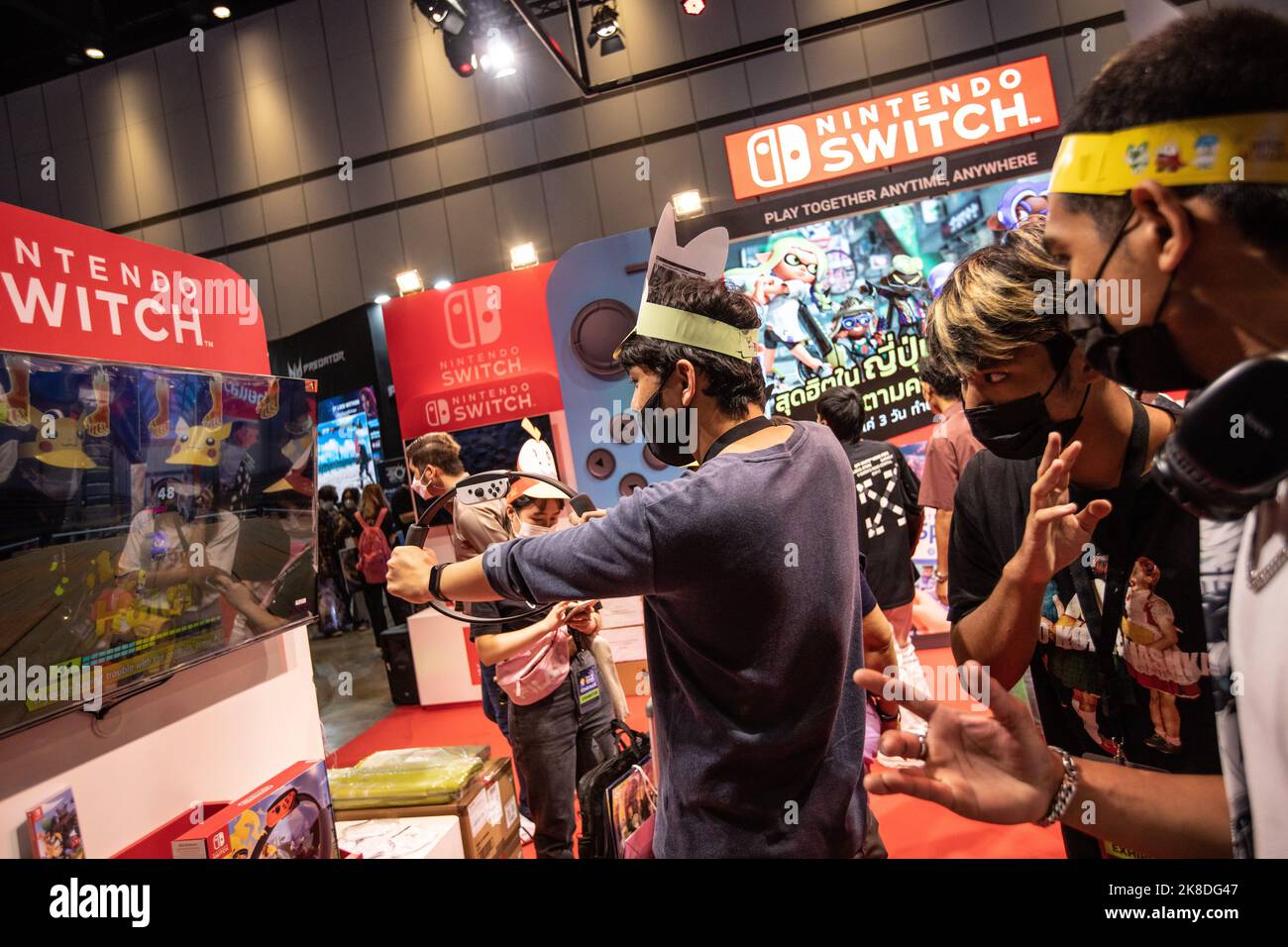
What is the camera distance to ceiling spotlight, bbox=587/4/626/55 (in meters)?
7.96

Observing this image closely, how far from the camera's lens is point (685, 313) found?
61.7 inches

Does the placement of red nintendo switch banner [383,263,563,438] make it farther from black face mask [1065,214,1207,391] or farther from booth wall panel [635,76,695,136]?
black face mask [1065,214,1207,391]

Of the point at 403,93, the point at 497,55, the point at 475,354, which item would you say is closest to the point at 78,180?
the point at 403,93

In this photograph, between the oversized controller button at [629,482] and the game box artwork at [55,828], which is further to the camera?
the oversized controller button at [629,482]

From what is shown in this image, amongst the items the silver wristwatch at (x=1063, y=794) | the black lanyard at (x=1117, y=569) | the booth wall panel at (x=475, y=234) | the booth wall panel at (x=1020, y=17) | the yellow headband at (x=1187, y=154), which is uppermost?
the booth wall panel at (x=1020, y=17)

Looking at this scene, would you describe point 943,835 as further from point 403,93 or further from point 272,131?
point 272,131

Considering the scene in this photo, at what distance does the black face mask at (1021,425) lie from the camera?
4.67 ft

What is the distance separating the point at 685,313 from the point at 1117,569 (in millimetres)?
969

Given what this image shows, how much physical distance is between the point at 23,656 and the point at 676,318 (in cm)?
171

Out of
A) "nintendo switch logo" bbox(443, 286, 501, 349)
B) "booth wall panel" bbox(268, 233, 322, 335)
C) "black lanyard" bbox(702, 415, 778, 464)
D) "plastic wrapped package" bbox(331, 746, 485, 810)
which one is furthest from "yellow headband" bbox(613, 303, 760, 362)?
"booth wall panel" bbox(268, 233, 322, 335)

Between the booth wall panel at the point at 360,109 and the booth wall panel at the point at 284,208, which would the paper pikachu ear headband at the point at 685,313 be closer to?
the booth wall panel at the point at 360,109

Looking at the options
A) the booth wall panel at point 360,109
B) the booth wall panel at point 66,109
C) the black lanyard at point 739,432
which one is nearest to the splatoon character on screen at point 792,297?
the black lanyard at point 739,432
